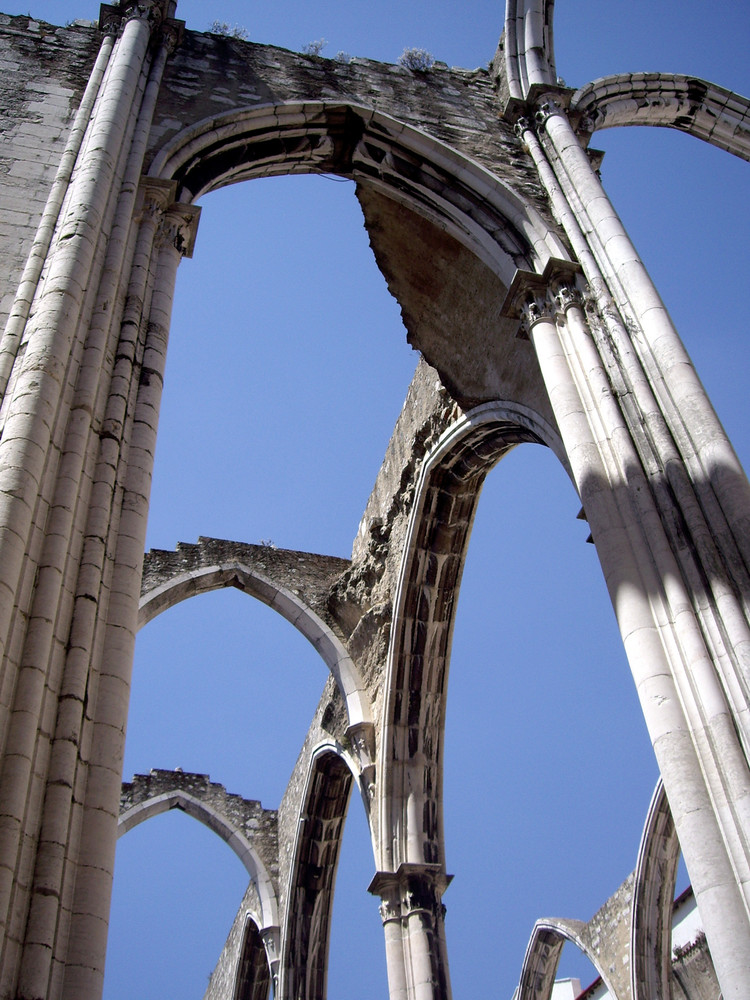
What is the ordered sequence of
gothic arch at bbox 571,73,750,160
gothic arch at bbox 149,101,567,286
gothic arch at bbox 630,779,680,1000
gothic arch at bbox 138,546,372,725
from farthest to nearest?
gothic arch at bbox 138,546,372,725 → gothic arch at bbox 630,779,680,1000 → gothic arch at bbox 571,73,750,160 → gothic arch at bbox 149,101,567,286

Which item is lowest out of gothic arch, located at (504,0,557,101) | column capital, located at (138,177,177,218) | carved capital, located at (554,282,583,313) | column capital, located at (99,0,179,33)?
carved capital, located at (554,282,583,313)

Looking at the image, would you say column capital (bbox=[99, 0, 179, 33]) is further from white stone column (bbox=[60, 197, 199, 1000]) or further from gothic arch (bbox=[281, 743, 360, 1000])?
gothic arch (bbox=[281, 743, 360, 1000])

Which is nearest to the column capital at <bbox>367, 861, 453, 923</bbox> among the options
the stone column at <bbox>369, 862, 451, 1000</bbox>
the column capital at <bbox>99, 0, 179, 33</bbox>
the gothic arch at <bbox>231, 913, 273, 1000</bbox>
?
the stone column at <bbox>369, 862, 451, 1000</bbox>

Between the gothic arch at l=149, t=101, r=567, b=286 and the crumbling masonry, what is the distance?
0.07 ft

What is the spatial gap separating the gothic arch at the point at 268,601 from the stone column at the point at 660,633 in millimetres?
5245

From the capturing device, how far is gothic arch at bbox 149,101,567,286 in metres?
6.32

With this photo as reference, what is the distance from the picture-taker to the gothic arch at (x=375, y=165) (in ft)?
20.7

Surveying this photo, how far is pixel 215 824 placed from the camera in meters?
12.5

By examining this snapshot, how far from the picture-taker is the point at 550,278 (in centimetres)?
594

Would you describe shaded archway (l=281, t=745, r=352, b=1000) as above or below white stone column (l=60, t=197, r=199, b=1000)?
above

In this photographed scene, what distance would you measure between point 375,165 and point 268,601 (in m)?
5.43

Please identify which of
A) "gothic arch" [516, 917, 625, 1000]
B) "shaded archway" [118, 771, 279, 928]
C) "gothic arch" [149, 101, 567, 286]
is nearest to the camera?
"gothic arch" [149, 101, 567, 286]

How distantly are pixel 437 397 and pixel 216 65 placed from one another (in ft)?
11.7

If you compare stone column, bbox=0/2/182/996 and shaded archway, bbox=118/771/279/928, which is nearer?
stone column, bbox=0/2/182/996
